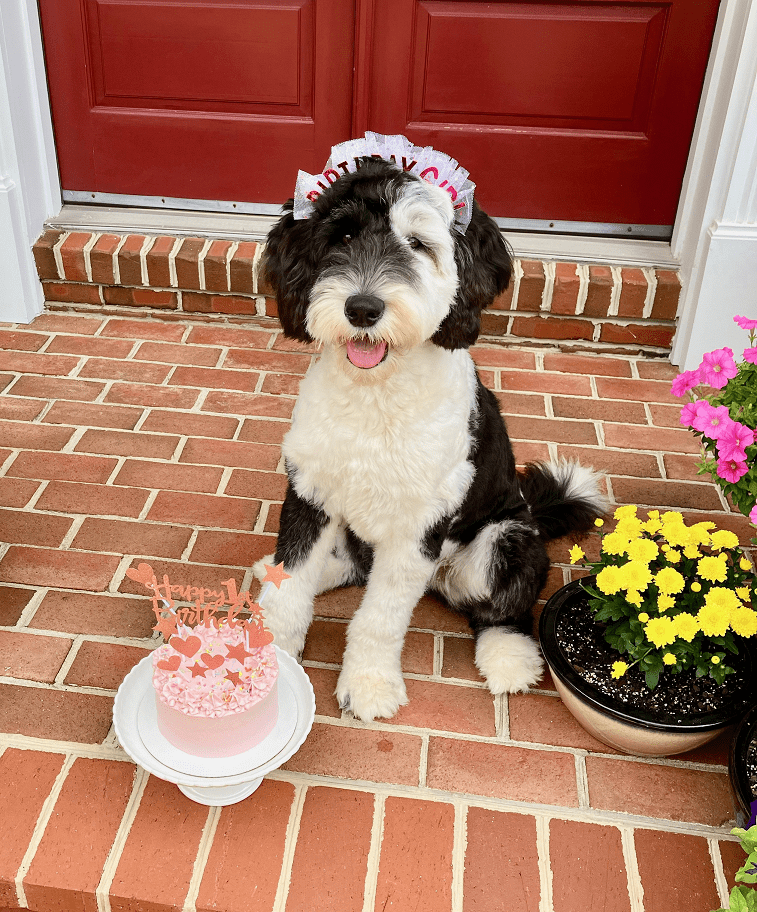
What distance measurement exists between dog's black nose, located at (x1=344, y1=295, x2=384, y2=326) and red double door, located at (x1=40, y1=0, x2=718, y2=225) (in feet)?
7.19

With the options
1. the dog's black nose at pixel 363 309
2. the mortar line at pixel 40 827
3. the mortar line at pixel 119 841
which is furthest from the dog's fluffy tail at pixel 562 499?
the mortar line at pixel 40 827

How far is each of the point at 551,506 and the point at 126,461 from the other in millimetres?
1471

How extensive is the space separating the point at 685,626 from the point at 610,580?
0.19 meters

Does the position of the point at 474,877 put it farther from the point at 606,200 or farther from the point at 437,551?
the point at 606,200

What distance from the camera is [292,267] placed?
71.2 inches

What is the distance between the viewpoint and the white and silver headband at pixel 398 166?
1.70m

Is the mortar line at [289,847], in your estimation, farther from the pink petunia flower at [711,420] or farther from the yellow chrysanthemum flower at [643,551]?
the pink petunia flower at [711,420]

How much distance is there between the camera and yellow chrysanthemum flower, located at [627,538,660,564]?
1.93m

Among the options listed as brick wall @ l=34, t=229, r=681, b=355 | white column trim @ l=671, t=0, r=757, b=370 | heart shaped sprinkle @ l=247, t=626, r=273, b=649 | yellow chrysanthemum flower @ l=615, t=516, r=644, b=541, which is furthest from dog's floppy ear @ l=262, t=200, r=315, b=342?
white column trim @ l=671, t=0, r=757, b=370

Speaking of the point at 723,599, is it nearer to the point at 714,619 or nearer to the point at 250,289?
the point at 714,619

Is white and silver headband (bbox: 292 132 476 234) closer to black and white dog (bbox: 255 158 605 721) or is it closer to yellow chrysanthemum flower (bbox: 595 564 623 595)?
black and white dog (bbox: 255 158 605 721)

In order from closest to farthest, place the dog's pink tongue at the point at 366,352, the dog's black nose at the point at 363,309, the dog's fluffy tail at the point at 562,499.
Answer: the dog's black nose at the point at 363,309 < the dog's pink tongue at the point at 366,352 < the dog's fluffy tail at the point at 562,499

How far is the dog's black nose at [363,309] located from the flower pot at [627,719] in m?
0.93

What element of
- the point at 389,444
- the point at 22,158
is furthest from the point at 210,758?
the point at 22,158
